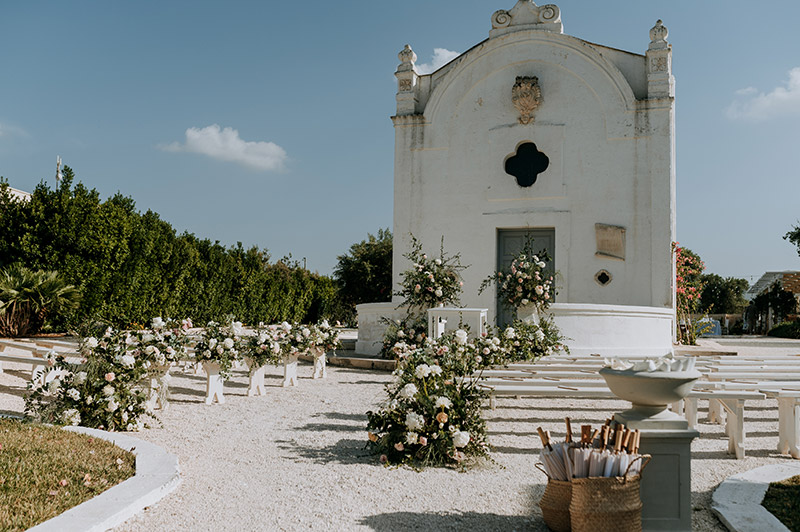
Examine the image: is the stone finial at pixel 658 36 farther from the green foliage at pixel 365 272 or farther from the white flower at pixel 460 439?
the green foliage at pixel 365 272

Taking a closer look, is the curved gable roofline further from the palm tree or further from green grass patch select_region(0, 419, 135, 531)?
green grass patch select_region(0, 419, 135, 531)

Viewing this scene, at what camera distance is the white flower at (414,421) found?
4855 millimetres

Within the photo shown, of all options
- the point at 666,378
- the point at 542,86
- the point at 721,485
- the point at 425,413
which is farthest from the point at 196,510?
the point at 542,86

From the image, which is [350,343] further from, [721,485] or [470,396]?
[721,485]

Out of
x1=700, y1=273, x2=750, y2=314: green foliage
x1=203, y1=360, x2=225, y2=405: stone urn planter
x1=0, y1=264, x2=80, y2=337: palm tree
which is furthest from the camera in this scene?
x1=700, y1=273, x2=750, y2=314: green foliage

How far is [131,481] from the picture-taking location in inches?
161

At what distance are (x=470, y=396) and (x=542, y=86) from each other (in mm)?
10378

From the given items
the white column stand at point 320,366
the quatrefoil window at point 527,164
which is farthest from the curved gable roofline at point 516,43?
the white column stand at point 320,366

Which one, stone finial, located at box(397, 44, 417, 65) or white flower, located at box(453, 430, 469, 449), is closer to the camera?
white flower, located at box(453, 430, 469, 449)

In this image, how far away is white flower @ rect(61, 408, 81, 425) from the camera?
5789 mm

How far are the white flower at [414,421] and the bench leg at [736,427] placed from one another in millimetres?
2954

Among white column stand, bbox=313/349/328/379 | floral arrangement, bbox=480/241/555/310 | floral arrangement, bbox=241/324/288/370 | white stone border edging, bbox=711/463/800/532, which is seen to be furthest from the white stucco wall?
white stone border edging, bbox=711/463/800/532

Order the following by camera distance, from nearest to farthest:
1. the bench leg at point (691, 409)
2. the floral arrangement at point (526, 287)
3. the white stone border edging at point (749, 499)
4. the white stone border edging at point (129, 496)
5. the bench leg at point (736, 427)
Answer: the white stone border edging at point (129, 496) < the white stone border edging at point (749, 499) < the bench leg at point (736, 427) < the bench leg at point (691, 409) < the floral arrangement at point (526, 287)

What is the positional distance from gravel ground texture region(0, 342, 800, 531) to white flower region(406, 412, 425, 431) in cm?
36
